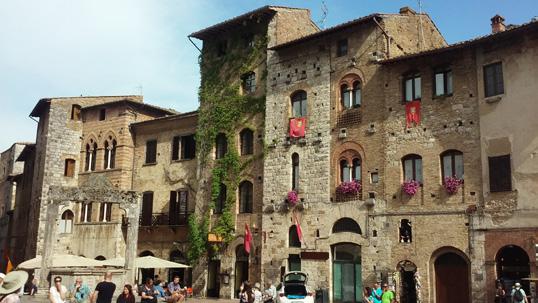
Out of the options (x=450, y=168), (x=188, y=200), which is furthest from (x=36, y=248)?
(x=450, y=168)

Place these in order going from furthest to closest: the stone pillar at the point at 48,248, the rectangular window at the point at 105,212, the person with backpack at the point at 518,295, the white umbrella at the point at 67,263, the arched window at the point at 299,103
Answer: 1. the rectangular window at the point at 105,212
2. the arched window at the point at 299,103
3. the white umbrella at the point at 67,263
4. the stone pillar at the point at 48,248
5. the person with backpack at the point at 518,295

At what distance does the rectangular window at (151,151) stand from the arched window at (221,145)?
5012 mm

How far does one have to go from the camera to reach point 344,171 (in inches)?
1070

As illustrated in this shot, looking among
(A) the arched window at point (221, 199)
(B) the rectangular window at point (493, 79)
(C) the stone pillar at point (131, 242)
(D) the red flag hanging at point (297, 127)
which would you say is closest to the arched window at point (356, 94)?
(D) the red flag hanging at point (297, 127)

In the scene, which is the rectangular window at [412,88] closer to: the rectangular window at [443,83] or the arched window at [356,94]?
the rectangular window at [443,83]

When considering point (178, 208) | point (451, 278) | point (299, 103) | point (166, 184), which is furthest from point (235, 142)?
point (451, 278)

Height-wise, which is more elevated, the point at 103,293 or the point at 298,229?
the point at 298,229

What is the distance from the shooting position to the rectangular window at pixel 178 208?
109 ft

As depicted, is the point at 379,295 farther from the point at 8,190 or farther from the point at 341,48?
the point at 8,190

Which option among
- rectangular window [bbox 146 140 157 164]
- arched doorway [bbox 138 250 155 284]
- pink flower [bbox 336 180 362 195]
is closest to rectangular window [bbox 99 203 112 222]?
arched doorway [bbox 138 250 155 284]

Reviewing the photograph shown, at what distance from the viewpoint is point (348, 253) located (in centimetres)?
2644

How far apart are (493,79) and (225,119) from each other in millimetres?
14237

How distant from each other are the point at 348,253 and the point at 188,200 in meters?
10.8

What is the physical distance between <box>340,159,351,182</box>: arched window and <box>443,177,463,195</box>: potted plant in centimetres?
480
